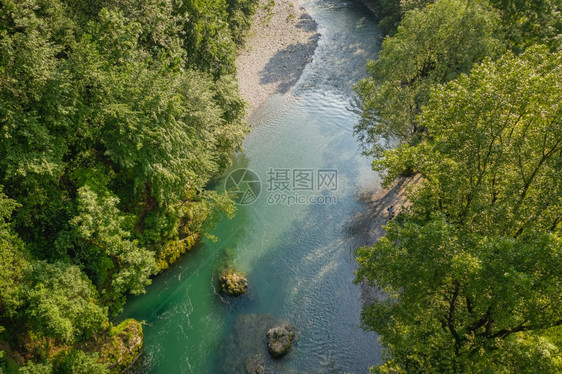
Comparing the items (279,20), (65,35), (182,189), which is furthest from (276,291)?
(279,20)

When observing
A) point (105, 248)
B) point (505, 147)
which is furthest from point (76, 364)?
point (505, 147)

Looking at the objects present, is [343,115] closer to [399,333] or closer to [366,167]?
[366,167]

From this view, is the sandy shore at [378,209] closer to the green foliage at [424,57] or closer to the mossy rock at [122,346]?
the green foliage at [424,57]

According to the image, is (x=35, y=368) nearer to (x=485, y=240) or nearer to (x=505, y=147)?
(x=485, y=240)
